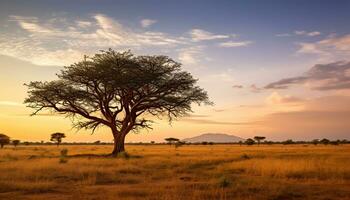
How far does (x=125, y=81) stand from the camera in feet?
124

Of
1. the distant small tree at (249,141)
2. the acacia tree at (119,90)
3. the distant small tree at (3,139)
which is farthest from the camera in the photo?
the distant small tree at (249,141)

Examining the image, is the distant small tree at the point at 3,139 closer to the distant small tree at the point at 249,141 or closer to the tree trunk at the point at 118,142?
the tree trunk at the point at 118,142

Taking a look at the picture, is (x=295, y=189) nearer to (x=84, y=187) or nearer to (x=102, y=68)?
(x=84, y=187)

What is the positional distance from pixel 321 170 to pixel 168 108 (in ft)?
70.9

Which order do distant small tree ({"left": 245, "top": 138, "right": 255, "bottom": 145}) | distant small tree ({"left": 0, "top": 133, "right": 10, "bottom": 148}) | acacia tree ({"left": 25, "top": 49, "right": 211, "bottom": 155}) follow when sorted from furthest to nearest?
distant small tree ({"left": 245, "top": 138, "right": 255, "bottom": 145}) < distant small tree ({"left": 0, "top": 133, "right": 10, "bottom": 148}) < acacia tree ({"left": 25, "top": 49, "right": 211, "bottom": 155})

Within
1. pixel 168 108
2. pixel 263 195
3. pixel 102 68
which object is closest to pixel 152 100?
pixel 168 108

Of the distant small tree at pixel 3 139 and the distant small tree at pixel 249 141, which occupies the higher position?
the distant small tree at pixel 249 141

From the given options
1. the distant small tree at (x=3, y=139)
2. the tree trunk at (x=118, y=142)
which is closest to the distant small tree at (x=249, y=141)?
the distant small tree at (x=3, y=139)

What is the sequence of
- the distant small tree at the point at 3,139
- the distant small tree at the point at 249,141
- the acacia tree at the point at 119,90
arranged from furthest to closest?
the distant small tree at the point at 249,141 → the distant small tree at the point at 3,139 → the acacia tree at the point at 119,90

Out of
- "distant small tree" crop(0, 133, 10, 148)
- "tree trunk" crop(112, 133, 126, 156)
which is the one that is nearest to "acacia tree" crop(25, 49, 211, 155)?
"tree trunk" crop(112, 133, 126, 156)

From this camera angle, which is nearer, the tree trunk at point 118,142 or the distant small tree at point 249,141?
the tree trunk at point 118,142

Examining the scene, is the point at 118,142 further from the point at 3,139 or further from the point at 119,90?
the point at 3,139

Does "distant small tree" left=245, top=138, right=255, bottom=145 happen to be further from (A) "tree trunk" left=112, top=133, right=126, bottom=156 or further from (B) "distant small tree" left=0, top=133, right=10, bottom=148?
(A) "tree trunk" left=112, top=133, right=126, bottom=156

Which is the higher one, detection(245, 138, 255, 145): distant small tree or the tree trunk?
detection(245, 138, 255, 145): distant small tree
